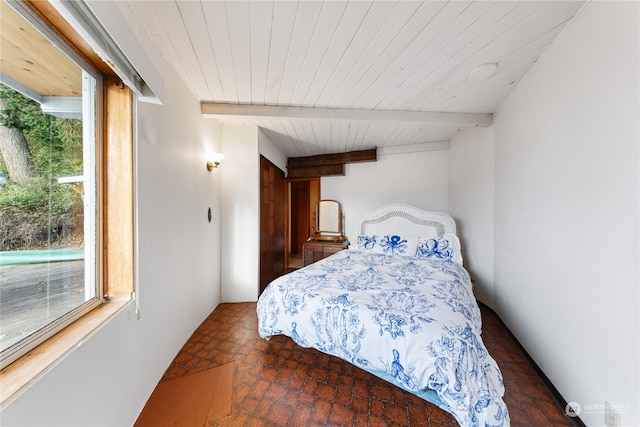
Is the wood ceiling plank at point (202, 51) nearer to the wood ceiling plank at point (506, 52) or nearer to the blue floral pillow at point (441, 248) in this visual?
the wood ceiling plank at point (506, 52)

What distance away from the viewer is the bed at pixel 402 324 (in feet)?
3.51

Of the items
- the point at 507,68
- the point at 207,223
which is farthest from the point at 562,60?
the point at 207,223

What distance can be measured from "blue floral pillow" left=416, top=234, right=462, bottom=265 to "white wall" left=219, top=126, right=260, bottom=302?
86.0 inches

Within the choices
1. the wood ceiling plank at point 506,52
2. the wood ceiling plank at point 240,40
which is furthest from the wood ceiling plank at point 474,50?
the wood ceiling plank at point 240,40

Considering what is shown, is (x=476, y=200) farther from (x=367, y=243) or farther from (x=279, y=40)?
(x=279, y=40)

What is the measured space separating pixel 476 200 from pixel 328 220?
2.22m

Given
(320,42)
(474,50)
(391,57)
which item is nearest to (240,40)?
(320,42)

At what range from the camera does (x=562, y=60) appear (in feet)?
4.31

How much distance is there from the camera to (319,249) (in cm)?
343

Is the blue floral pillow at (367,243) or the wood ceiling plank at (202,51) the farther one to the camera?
the blue floral pillow at (367,243)

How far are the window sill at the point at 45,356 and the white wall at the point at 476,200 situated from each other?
3.37 metres

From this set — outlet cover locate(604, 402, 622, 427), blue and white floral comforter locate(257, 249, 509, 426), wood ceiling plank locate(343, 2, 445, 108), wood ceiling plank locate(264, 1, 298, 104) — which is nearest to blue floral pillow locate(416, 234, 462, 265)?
blue and white floral comforter locate(257, 249, 509, 426)

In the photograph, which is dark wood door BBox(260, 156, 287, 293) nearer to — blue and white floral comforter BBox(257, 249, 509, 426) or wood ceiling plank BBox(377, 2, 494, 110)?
blue and white floral comforter BBox(257, 249, 509, 426)

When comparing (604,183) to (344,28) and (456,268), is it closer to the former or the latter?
(456,268)
